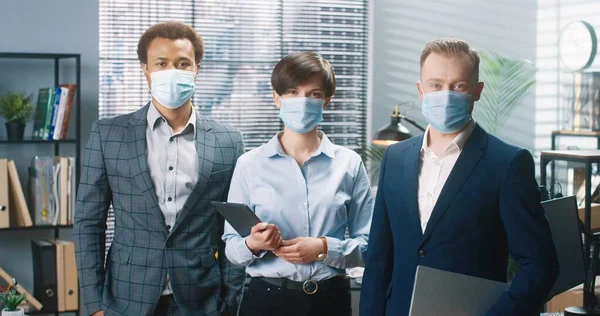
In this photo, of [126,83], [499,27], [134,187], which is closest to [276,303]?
[134,187]

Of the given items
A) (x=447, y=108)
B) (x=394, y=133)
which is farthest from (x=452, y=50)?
(x=394, y=133)

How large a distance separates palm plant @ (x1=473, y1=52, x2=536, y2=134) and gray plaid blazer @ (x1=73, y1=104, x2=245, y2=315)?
3299 mm

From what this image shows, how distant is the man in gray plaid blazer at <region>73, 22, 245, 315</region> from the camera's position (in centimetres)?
245

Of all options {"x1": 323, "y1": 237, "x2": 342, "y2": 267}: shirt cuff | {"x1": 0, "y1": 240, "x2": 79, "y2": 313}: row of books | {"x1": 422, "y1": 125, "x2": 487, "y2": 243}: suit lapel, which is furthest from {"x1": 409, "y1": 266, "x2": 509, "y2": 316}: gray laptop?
{"x1": 0, "y1": 240, "x2": 79, "y2": 313}: row of books

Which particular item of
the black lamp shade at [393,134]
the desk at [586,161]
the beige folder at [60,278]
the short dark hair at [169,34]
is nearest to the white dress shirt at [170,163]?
the short dark hair at [169,34]

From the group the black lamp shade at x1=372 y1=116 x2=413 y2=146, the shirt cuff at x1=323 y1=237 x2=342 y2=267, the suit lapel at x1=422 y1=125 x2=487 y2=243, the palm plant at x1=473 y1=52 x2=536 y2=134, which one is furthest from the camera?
the palm plant at x1=473 y1=52 x2=536 y2=134

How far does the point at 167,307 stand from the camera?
249 centimetres

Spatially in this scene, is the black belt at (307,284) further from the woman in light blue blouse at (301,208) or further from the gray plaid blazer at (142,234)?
the gray plaid blazer at (142,234)

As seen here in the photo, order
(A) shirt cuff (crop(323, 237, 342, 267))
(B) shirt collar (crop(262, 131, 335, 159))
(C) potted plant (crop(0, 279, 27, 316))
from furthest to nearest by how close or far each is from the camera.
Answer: (C) potted plant (crop(0, 279, 27, 316)) → (B) shirt collar (crop(262, 131, 335, 159)) → (A) shirt cuff (crop(323, 237, 342, 267))

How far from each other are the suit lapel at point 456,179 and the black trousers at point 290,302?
1.46 feet

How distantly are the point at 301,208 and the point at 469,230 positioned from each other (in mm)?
571

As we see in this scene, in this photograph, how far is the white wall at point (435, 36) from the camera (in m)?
5.46

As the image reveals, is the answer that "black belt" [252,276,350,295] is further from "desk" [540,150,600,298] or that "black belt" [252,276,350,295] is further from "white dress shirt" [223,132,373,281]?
"desk" [540,150,600,298]

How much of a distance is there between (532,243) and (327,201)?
0.66m
